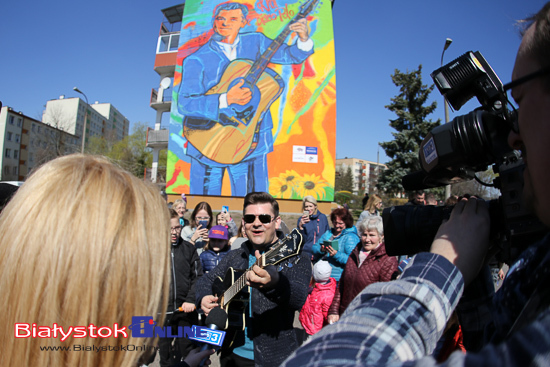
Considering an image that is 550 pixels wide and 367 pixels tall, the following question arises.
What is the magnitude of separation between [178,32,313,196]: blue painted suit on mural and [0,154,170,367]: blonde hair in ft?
62.3

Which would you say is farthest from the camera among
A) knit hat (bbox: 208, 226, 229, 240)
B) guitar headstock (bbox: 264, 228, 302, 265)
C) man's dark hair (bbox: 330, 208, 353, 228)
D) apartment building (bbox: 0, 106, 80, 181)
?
apartment building (bbox: 0, 106, 80, 181)

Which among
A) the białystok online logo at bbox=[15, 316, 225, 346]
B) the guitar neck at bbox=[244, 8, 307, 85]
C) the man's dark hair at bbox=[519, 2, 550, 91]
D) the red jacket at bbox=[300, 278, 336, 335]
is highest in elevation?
the guitar neck at bbox=[244, 8, 307, 85]

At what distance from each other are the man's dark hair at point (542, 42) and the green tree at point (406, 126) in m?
22.0

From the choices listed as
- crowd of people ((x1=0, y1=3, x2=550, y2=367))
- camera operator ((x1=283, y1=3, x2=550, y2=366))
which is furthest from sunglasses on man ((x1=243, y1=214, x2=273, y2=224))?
camera operator ((x1=283, y1=3, x2=550, y2=366))

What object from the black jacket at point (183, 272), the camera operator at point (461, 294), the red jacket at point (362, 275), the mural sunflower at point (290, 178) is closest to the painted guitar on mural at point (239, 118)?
the mural sunflower at point (290, 178)

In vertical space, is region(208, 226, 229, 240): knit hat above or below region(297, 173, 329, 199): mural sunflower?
below

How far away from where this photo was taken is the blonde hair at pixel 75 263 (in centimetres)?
85

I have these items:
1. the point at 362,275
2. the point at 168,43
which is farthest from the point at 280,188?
the point at 168,43

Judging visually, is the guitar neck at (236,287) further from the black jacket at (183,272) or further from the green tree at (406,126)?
the green tree at (406,126)

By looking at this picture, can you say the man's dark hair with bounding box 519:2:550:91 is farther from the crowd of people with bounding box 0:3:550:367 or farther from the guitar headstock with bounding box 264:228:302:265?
the guitar headstock with bounding box 264:228:302:265

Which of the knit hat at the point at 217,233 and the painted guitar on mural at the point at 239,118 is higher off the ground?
the painted guitar on mural at the point at 239,118

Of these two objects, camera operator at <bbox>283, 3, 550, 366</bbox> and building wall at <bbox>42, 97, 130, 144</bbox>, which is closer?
camera operator at <bbox>283, 3, 550, 366</bbox>

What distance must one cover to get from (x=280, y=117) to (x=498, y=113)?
19594 mm

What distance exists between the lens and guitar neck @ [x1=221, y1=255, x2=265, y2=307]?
2.37 m
